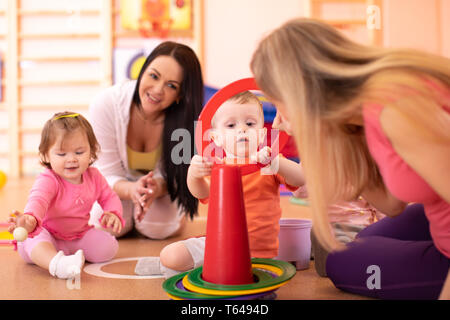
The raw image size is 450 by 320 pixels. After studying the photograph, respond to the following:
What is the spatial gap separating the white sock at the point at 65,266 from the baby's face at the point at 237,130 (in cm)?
40

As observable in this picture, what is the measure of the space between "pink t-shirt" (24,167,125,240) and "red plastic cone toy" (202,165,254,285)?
1.49 ft

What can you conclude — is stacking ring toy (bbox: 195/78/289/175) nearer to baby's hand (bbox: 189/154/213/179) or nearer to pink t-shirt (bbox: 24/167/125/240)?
baby's hand (bbox: 189/154/213/179)

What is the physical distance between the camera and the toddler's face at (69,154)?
1.18 meters

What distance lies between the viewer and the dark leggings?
32.5 inches

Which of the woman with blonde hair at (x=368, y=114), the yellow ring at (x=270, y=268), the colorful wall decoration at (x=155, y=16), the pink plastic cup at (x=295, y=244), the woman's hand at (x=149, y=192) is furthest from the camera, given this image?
the colorful wall decoration at (x=155, y=16)

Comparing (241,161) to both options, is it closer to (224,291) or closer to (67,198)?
(224,291)

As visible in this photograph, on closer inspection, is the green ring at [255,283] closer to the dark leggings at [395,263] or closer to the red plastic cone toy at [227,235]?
the red plastic cone toy at [227,235]

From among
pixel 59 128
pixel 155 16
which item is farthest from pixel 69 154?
pixel 155 16

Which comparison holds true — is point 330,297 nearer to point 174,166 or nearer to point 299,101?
point 299,101

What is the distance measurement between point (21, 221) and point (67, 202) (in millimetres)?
192

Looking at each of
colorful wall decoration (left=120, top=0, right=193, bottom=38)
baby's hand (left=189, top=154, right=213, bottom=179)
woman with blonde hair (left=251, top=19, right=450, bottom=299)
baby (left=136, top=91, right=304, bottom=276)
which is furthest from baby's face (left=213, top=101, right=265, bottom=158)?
colorful wall decoration (left=120, top=0, right=193, bottom=38)

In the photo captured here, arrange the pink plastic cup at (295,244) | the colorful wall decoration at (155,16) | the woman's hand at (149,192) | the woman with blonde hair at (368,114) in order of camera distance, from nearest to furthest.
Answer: the woman with blonde hair at (368,114) < the pink plastic cup at (295,244) < the woman's hand at (149,192) < the colorful wall decoration at (155,16)

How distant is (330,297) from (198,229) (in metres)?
0.84

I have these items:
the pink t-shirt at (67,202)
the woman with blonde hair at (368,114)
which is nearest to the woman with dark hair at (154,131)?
the pink t-shirt at (67,202)
